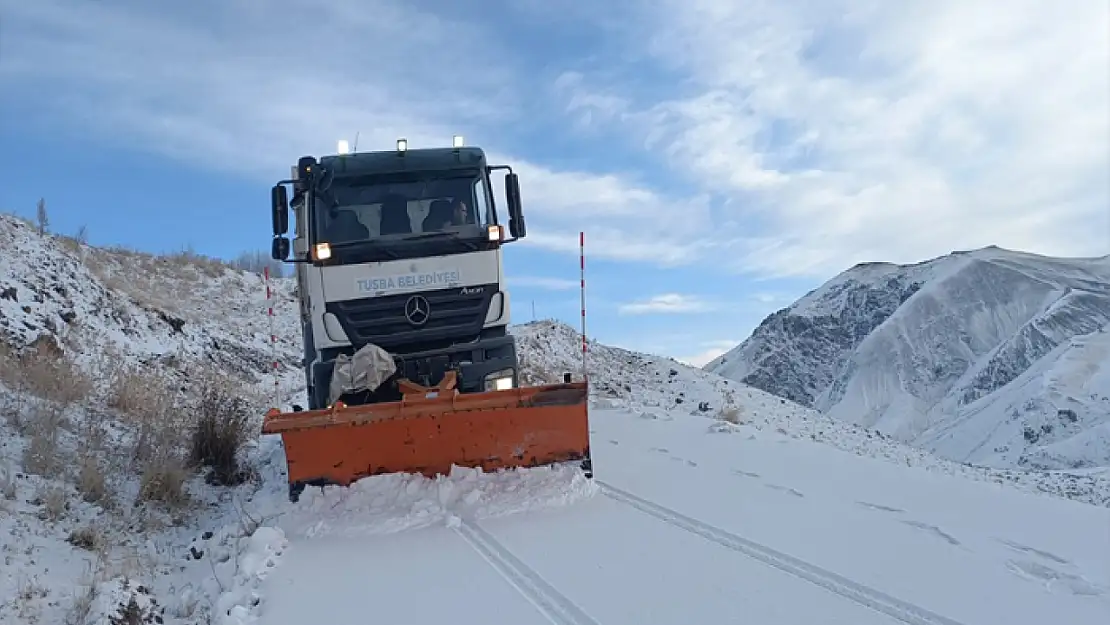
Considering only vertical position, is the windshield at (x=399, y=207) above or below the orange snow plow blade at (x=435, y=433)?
above

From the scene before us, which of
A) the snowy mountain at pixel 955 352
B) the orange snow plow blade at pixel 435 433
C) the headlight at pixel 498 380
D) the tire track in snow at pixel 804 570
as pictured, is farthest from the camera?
the snowy mountain at pixel 955 352

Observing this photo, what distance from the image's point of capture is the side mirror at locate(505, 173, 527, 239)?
7.83 meters

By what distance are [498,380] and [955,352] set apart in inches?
3970

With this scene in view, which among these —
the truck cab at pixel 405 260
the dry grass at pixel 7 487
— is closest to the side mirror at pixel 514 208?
the truck cab at pixel 405 260

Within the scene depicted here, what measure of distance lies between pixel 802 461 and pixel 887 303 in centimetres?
12296

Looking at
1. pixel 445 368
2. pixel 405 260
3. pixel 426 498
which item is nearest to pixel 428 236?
pixel 405 260

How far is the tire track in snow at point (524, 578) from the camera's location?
4012 millimetres

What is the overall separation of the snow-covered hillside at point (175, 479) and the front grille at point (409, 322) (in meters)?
1.33

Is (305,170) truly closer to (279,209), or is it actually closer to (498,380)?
(279,209)

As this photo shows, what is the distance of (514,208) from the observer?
787 cm

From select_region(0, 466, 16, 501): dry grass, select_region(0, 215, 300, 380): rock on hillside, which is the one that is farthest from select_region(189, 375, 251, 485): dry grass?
select_region(0, 215, 300, 380): rock on hillside

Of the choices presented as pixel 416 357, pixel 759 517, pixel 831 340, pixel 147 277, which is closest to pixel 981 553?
pixel 759 517

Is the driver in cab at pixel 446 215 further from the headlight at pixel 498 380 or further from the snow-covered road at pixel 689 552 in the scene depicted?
the snow-covered road at pixel 689 552

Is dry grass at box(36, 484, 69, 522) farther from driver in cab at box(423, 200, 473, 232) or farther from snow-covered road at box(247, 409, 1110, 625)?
driver in cab at box(423, 200, 473, 232)
